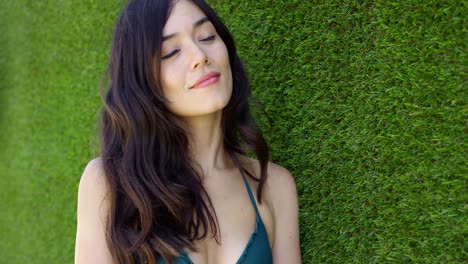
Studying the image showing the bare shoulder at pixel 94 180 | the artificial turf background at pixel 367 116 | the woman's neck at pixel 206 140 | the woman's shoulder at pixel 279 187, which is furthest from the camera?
the woman's shoulder at pixel 279 187

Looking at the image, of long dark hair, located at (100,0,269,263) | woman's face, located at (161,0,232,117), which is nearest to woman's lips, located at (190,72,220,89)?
woman's face, located at (161,0,232,117)

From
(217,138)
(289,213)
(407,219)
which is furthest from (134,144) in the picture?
(407,219)

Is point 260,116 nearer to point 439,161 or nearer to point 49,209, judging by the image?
point 439,161

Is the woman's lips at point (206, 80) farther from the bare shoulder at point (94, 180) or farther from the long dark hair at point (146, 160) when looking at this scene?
the bare shoulder at point (94, 180)

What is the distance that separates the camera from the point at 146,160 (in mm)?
2707

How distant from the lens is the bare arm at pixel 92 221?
268 centimetres

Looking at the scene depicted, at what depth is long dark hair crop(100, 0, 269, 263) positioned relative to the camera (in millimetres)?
2637

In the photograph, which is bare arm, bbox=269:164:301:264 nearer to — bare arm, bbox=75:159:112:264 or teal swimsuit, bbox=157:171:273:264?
teal swimsuit, bbox=157:171:273:264

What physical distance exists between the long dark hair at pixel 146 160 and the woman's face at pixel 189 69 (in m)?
0.04

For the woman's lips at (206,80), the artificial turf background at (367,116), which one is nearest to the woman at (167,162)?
the woman's lips at (206,80)

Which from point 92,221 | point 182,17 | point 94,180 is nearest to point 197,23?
point 182,17

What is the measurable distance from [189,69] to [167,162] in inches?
15.4

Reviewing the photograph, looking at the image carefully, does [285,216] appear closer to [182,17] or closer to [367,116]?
[367,116]

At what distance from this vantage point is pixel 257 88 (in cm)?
329
